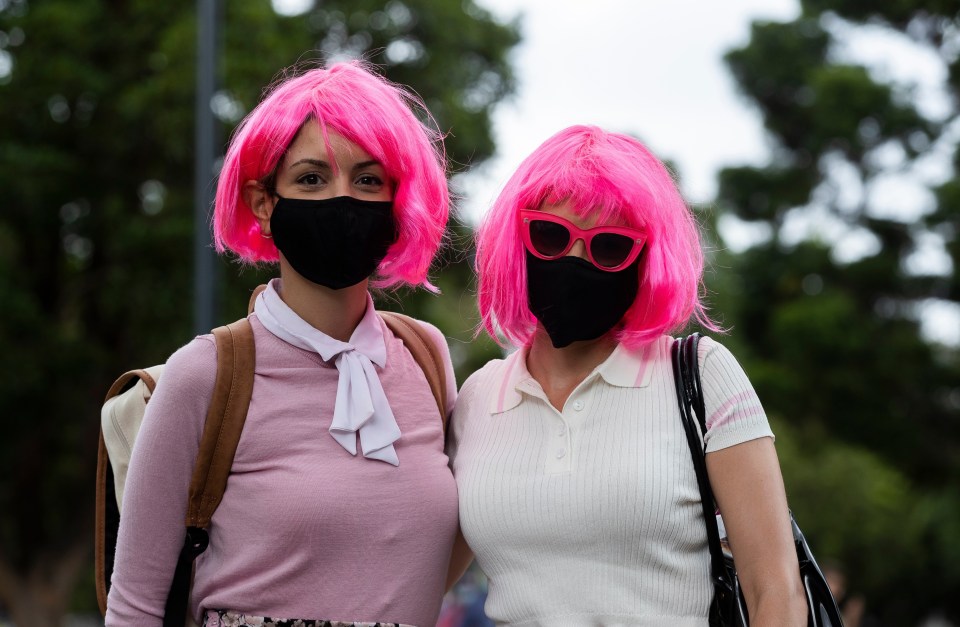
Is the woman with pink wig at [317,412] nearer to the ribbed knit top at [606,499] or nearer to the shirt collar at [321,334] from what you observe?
the shirt collar at [321,334]

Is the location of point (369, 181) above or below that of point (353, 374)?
above

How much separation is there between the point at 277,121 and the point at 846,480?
23228 mm

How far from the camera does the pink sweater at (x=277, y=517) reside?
2.76 metres

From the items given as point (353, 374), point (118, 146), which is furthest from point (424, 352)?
point (118, 146)

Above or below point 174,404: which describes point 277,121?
above

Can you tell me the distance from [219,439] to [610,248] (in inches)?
39.3

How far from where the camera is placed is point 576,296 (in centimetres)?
290

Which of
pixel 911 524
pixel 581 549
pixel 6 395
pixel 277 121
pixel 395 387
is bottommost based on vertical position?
pixel 911 524

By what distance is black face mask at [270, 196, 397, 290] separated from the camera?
290 cm

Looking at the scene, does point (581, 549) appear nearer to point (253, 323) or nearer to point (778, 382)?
point (253, 323)

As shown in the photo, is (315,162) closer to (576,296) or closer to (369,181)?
(369,181)

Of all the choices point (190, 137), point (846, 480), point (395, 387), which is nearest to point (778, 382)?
point (846, 480)

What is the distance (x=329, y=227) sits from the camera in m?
2.90

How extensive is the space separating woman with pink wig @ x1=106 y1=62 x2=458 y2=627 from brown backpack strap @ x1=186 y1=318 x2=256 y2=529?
2 cm
